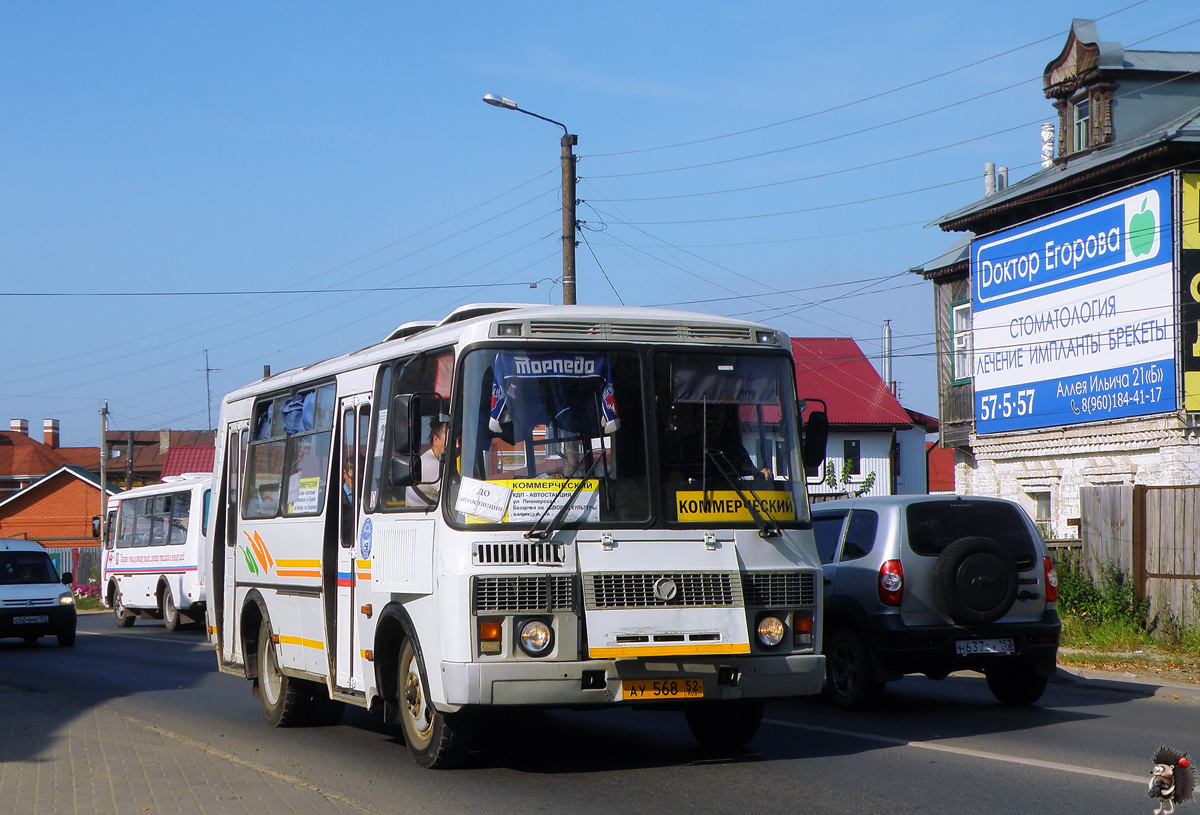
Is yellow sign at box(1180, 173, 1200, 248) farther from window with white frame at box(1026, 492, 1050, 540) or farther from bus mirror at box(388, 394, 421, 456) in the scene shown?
bus mirror at box(388, 394, 421, 456)

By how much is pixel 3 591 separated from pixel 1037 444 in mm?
19685

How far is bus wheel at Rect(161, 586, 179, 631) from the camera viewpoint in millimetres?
29281

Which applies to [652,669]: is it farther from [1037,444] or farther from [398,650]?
[1037,444]

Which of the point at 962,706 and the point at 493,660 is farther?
the point at 962,706

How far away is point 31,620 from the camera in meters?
24.6

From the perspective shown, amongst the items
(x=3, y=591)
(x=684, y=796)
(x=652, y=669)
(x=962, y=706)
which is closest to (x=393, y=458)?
(x=652, y=669)

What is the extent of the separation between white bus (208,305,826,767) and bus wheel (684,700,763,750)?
0.02 meters

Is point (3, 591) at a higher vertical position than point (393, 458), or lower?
lower

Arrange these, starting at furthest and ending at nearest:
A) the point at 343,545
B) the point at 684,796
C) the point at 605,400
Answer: the point at 343,545, the point at 605,400, the point at 684,796

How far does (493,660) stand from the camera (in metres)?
8.02

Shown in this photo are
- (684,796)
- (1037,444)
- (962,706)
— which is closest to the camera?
(684,796)

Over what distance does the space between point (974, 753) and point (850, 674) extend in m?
2.71

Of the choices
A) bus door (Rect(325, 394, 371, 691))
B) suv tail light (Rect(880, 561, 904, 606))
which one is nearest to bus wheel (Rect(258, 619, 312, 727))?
bus door (Rect(325, 394, 371, 691))

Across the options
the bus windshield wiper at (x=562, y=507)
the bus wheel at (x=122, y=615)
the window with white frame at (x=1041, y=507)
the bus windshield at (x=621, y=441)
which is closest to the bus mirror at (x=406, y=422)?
the bus windshield at (x=621, y=441)
